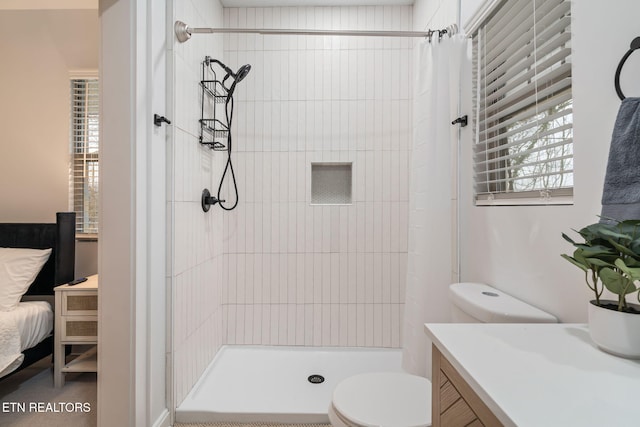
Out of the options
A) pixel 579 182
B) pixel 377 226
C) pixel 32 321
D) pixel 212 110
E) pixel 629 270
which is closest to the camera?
pixel 629 270

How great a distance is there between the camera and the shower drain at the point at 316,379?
6.55ft

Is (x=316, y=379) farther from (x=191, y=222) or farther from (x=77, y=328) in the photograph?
(x=77, y=328)

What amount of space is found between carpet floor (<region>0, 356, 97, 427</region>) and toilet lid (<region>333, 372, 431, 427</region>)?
4.89 ft

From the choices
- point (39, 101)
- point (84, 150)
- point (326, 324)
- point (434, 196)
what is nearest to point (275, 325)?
point (326, 324)

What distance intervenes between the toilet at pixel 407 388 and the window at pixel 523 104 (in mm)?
386

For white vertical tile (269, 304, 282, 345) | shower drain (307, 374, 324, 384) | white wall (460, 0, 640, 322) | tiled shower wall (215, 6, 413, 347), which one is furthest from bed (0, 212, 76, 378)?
white wall (460, 0, 640, 322)

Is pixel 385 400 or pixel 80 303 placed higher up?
pixel 80 303

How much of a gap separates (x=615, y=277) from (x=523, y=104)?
2.70ft

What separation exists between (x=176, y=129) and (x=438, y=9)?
5.56 ft

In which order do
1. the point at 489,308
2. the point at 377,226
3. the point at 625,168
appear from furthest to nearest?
the point at 377,226 → the point at 489,308 → the point at 625,168

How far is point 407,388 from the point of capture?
128 centimetres

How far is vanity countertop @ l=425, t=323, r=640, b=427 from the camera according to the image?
472mm

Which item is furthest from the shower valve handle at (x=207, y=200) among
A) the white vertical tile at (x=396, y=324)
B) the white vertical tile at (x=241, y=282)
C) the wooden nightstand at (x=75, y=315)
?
the white vertical tile at (x=396, y=324)

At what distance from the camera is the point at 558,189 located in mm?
1039
